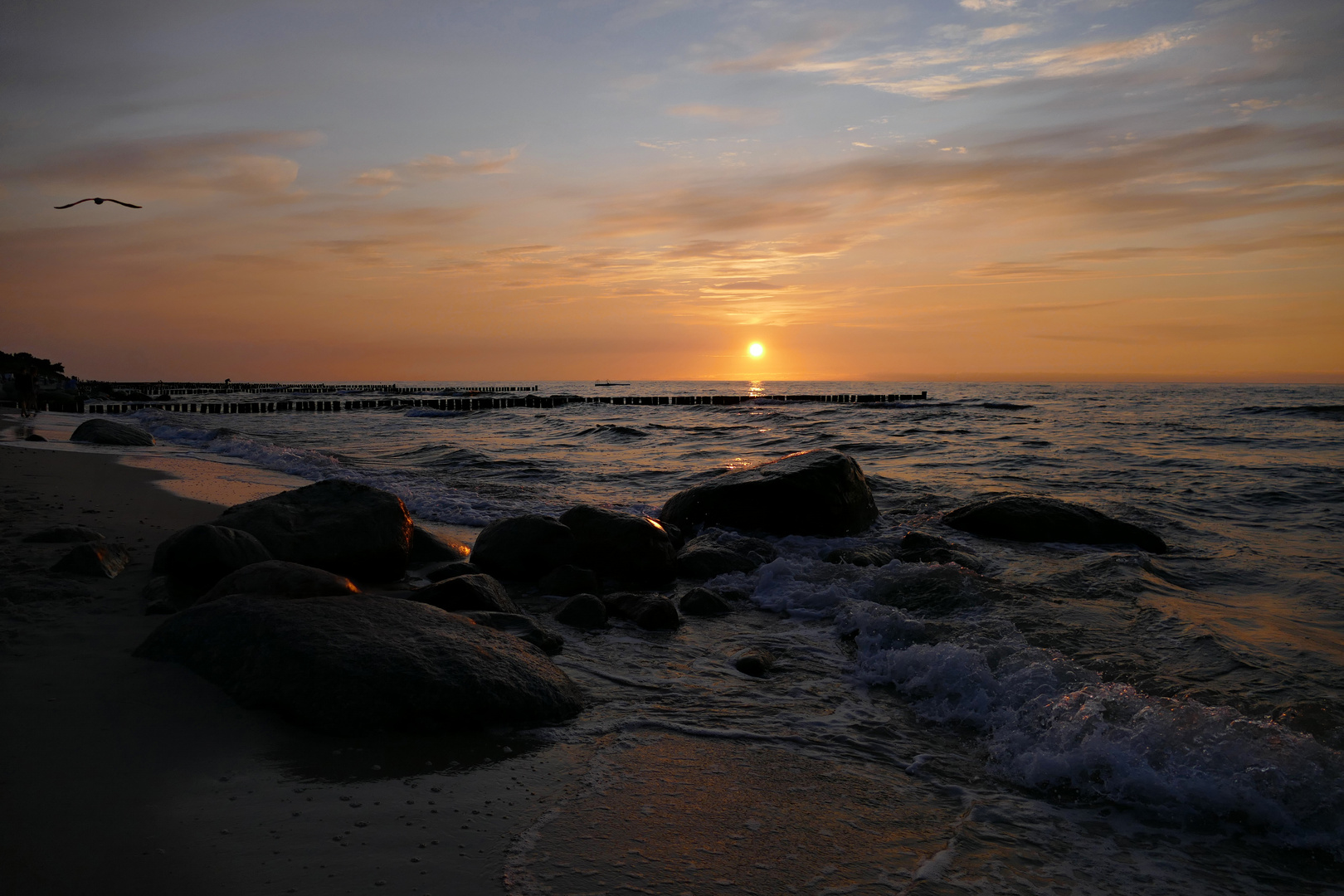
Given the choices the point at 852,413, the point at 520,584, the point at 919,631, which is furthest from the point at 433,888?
the point at 852,413

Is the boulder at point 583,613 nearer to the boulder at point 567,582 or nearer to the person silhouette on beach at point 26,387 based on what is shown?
the boulder at point 567,582

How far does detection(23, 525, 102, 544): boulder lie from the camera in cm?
703

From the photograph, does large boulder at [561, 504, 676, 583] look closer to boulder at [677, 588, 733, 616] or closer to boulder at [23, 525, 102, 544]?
boulder at [677, 588, 733, 616]

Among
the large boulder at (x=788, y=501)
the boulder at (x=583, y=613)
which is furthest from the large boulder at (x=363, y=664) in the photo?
the large boulder at (x=788, y=501)

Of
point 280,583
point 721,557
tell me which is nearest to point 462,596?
point 280,583

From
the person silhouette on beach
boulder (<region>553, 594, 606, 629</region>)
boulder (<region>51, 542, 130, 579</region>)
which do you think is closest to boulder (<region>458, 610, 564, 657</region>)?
boulder (<region>553, 594, 606, 629</region>)

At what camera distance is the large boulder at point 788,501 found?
33.7 ft

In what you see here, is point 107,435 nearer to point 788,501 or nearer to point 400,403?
point 788,501

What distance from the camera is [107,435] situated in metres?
18.8

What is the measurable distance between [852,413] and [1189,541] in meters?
30.9

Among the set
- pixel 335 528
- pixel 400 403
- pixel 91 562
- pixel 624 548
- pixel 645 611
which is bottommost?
pixel 645 611

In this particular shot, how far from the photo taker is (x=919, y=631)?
6141 mm

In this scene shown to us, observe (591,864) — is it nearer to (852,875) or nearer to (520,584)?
(852,875)

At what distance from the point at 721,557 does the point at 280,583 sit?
4.74 m
